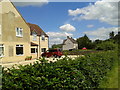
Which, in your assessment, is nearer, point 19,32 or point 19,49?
point 19,32

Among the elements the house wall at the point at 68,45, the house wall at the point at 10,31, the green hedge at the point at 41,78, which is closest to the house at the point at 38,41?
the house wall at the point at 10,31

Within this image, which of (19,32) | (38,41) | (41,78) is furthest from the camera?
(38,41)

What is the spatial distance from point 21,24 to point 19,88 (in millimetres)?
20502

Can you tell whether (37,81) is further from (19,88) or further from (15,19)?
(15,19)

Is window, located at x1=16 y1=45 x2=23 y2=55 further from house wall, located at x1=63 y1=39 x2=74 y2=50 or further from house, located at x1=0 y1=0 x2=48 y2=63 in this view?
house wall, located at x1=63 y1=39 x2=74 y2=50

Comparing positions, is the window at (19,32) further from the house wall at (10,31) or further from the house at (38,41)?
the house at (38,41)

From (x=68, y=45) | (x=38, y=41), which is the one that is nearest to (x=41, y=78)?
(x=38, y=41)

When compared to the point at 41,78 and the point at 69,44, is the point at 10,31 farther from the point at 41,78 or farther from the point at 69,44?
the point at 69,44

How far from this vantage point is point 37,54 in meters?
28.5

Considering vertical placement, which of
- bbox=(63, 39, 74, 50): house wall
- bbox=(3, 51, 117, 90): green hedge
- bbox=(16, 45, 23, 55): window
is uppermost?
bbox=(63, 39, 74, 50): house wall

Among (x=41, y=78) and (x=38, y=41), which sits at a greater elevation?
(x=38, y=41)

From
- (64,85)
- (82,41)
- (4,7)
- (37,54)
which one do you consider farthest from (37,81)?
(82,41)

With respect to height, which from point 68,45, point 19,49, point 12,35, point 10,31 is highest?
point 10,31

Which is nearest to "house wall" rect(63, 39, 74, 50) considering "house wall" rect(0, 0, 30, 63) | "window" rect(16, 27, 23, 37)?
"house wall" rect(0, 0, 30, 63)
